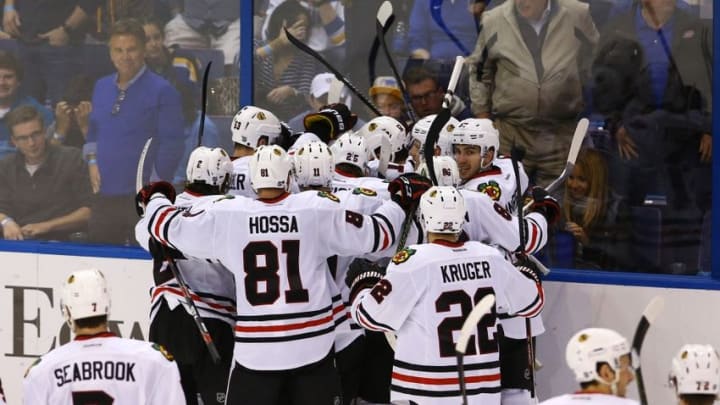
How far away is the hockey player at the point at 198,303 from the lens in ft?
19.8

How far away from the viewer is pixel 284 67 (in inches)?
287

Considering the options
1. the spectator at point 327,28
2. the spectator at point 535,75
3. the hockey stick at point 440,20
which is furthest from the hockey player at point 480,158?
the spectator at point 327,28

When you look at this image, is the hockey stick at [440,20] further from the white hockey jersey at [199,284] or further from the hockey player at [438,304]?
the hockey player at [438,304]

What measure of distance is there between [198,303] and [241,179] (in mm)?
554

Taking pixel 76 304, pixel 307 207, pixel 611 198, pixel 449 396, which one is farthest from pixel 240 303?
pixel 611 198

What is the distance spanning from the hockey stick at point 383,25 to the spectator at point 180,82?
0.76 metres

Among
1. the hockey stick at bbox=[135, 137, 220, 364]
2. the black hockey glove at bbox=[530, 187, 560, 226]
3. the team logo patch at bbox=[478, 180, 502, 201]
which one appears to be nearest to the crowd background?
the black hockey glove at bbox=[530, 187, 560, 226]

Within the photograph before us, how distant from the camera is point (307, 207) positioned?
5.54m

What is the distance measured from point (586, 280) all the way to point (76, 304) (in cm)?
260

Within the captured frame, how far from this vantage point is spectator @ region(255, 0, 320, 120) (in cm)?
723

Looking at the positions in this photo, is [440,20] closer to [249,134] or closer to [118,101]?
[249,134]

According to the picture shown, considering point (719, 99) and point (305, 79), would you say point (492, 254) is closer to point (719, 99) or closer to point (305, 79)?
point (719, 99)

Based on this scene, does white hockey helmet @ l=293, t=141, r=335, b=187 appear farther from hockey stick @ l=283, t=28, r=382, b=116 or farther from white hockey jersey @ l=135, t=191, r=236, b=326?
hockey stick @ l=283, t=28, r=382, b=116

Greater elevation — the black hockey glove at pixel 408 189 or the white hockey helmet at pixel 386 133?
the white hockey helmet at pixel 386 133
